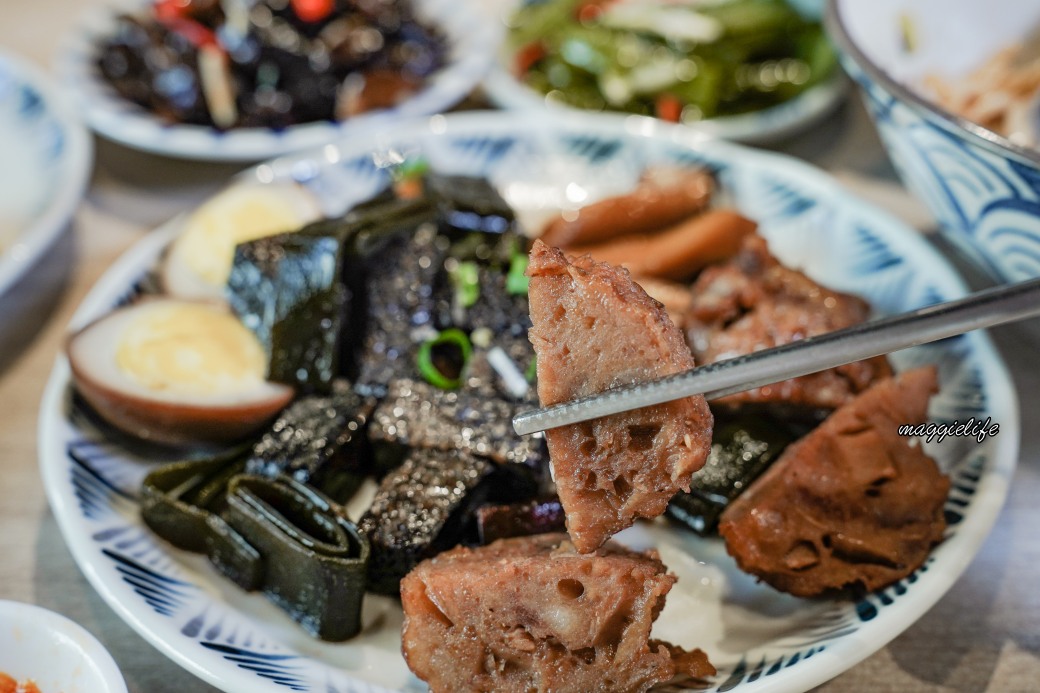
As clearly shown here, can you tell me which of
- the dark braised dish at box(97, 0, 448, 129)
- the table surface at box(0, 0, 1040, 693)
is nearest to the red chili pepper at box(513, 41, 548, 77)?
the dark braised dish at box(97, 0, 448, 129)

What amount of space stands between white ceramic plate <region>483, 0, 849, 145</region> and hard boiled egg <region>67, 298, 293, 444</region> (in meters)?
2.16

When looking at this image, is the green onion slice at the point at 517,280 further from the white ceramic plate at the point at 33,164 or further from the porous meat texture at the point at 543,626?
the white ceramic plate at the point at 33,164

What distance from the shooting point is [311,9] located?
462cm

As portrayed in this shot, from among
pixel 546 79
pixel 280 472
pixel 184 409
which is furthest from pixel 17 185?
pixel 546 79

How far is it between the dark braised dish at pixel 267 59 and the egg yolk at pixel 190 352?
1.63m

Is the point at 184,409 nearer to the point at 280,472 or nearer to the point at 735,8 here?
the point at 280,472

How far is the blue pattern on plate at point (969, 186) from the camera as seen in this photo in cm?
254

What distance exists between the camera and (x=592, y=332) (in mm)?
1702

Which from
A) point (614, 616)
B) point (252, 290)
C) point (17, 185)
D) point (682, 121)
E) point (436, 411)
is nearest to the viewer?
point (614, 616)

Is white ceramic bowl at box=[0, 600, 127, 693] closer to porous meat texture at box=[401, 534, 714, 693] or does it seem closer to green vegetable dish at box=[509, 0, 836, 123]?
porous meat texture at box=[401, 534, 714, 693]

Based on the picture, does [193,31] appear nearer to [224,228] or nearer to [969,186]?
[224,228]

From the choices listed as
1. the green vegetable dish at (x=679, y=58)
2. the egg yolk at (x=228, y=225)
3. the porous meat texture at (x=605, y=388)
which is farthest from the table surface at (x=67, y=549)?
the porous meat texture at (x=605, y=388)

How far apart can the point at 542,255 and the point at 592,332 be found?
196 mm

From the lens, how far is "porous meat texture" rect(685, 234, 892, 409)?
259 centimetres
